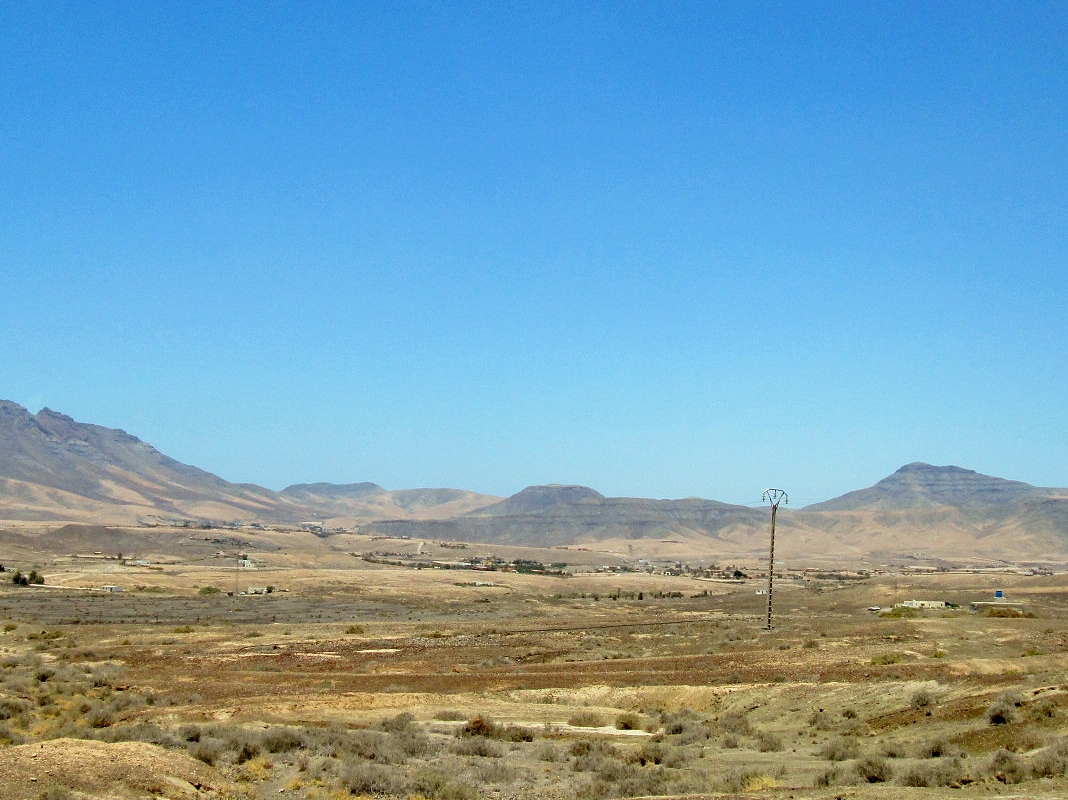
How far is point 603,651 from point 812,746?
25.5 m

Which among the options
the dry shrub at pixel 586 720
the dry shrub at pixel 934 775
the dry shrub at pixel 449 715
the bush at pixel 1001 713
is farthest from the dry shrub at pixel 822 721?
the dry shrub at pixel 449 715

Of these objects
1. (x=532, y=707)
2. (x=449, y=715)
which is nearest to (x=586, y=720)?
(x=532, y=707)

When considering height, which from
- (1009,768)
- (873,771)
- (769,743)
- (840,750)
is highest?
(1009,768)

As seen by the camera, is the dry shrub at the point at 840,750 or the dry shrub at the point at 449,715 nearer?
the dry shrub at the point at 840,750

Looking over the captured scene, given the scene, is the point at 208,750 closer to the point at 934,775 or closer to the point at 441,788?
the point at 441,788

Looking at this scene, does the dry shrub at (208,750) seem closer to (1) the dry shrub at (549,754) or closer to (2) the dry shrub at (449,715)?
(1) the dry shrub at (549,754)

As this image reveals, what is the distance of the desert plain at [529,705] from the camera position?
1938 centimetres

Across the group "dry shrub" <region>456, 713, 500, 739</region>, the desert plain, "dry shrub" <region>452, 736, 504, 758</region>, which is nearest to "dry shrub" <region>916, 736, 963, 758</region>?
the desert plain

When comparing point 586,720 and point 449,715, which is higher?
point 586,720

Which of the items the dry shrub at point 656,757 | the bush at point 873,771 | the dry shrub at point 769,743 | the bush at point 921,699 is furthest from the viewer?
the bush at point 921,699

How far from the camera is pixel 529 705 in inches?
1347

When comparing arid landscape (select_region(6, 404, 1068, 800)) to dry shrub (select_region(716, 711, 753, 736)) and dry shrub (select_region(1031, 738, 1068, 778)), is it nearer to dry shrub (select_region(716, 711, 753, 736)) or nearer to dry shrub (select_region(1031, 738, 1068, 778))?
dry shrub (select_region(1031, 738, 1068, 778))

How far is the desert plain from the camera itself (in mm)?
19375

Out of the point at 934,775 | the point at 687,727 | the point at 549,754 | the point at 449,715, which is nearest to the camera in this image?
the point at 934,775
